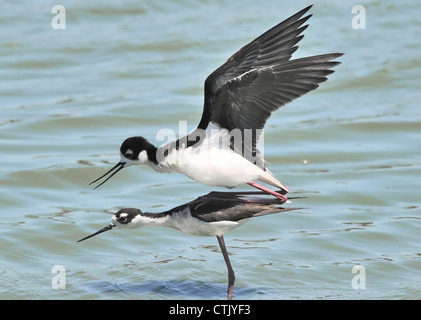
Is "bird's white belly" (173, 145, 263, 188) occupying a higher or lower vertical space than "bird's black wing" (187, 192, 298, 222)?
higher

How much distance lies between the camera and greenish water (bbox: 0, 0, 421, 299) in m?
9.12

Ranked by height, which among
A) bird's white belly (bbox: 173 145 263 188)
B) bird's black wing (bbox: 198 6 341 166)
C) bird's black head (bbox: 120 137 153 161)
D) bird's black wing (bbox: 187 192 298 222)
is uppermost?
bird's black wing (bbox: 198 6 341 166)

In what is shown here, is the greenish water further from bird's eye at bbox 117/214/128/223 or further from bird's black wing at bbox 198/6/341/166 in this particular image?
Answer: bird's black wing at bbox 198/6/341/166

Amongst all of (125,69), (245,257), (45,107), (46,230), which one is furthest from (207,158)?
(125,69)

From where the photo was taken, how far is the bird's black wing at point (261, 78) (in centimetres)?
758

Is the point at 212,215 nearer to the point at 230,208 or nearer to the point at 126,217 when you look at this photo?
the point at 230,208

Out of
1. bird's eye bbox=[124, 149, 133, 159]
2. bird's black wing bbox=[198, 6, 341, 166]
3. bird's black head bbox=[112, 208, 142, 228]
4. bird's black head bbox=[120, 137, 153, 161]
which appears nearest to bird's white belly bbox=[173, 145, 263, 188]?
bird's black wing bbox=[198, 6, 341, 166]

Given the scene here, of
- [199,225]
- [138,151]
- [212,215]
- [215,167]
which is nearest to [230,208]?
[212,215]

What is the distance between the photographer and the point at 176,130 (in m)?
13.1

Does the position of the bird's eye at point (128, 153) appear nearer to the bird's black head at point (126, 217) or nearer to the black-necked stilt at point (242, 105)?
the black-necked stilt at point (242, 105)

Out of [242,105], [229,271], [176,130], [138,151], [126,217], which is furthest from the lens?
[176,130]

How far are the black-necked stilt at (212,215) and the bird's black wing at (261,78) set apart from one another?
0.73m

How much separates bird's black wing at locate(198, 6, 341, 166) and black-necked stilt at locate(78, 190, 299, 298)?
73 centimetres

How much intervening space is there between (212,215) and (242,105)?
3.23 feet
